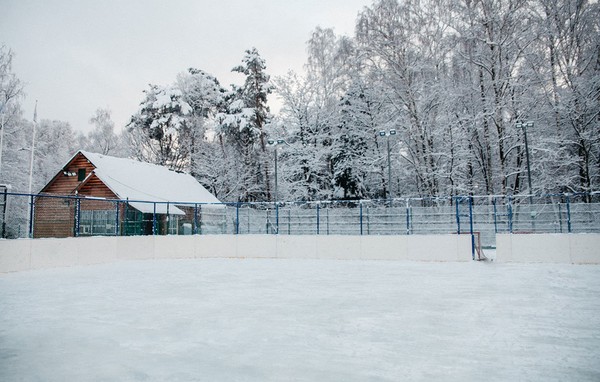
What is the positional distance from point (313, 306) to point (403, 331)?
1.97 metres

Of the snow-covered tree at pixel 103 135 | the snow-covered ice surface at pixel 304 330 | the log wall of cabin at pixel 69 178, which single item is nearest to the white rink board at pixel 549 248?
the snow-covered ice surface at pixel 304 330

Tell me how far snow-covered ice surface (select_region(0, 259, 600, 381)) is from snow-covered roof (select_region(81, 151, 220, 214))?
56.4ft

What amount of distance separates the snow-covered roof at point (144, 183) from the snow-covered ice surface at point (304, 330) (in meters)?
17.2

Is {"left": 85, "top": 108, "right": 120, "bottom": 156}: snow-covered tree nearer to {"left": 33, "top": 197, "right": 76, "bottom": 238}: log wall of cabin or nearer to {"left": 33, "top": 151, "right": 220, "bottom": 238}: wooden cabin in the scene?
{"left": 33, "top": 151, "right": 220, "bottom": 238}: wooden cabin

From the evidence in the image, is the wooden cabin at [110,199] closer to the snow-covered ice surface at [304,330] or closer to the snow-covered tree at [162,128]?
the snow-covered tree at [162,128]

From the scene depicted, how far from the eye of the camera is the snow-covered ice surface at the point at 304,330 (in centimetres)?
353

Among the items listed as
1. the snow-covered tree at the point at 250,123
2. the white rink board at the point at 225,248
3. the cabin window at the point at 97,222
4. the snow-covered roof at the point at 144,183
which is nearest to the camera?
the white rink board at the point at 225,248

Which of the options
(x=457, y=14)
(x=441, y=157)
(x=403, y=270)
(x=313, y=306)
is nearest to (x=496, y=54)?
(x=457, y=14)

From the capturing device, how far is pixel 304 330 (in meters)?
4.95

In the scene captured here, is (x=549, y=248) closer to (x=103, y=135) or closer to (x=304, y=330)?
(x=304, y=330)

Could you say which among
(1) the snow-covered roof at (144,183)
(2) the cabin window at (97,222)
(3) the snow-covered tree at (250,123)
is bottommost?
(2) the cabin window at (97,222)

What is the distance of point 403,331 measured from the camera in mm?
4859

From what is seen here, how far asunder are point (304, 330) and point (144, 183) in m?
26.0

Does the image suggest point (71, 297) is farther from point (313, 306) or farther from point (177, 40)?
point (177, 40)
